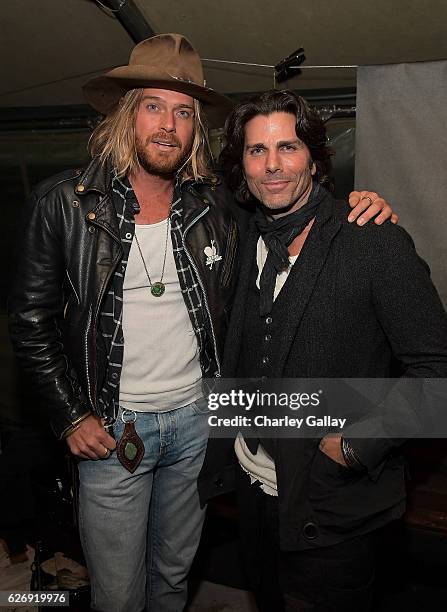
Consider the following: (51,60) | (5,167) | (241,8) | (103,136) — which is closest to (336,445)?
(103,136)

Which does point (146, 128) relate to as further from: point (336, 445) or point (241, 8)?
point (336, 445)

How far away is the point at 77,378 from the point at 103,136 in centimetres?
87

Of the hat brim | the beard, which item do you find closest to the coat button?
the beard

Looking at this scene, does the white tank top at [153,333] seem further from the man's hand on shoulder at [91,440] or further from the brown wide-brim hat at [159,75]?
the brown wide-brim hat at [159,75]

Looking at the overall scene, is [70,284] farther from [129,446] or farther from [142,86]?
[142,86]

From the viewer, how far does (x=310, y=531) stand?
64.4 inches

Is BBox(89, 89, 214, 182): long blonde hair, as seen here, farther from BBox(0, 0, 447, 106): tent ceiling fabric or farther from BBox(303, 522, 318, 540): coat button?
BBox(303, 522, 318, 540): coat button

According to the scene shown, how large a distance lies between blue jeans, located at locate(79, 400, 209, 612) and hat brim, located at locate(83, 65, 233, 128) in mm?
1086

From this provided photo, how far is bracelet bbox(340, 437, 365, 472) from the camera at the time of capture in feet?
5.27

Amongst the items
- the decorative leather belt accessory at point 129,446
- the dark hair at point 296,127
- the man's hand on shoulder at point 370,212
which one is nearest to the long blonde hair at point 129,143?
the dark hair at point 296,127

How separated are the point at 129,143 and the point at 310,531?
4.48 ft

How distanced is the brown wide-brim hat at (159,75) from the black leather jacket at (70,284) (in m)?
0.31

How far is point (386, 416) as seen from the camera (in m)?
1.62

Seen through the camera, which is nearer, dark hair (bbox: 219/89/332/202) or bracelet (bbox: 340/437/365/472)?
bracelet (bbox: 340/437/365/472)
